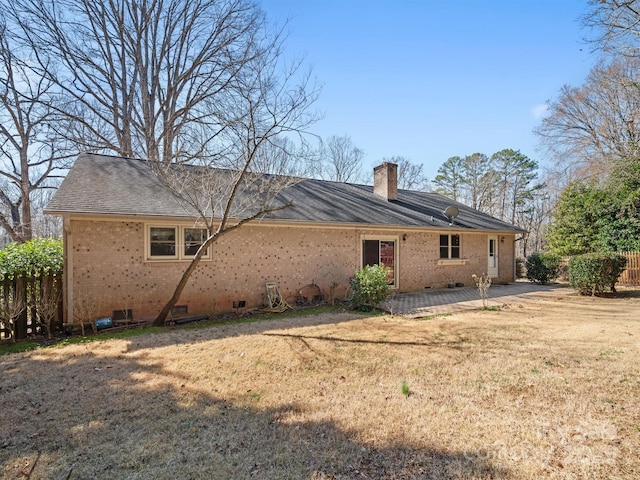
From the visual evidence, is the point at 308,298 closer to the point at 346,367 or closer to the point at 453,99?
the point at 346,367

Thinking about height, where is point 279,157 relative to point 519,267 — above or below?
above

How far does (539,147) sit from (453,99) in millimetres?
14686

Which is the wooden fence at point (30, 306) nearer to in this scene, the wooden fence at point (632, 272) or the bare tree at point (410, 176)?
the wooden fence at point (632, 272)

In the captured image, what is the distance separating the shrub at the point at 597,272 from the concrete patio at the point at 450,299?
125 cm

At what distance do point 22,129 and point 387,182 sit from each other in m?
17.9

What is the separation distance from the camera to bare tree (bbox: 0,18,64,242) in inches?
606

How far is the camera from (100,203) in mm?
8109

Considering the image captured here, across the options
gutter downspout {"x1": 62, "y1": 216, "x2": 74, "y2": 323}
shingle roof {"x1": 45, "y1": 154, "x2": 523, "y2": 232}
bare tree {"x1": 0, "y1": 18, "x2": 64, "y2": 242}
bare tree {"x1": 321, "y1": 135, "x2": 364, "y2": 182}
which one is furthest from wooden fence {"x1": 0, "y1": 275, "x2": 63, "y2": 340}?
bare tree {"x1": 321, "y1": 135, "x2": 364, "y2": 182}

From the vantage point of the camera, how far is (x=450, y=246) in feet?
46.6

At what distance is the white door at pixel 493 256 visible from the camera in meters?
15.6

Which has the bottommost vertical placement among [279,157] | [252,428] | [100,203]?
[252,428]

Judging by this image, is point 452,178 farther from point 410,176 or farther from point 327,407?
point 327,407

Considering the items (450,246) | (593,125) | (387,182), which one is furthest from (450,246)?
(593,125)

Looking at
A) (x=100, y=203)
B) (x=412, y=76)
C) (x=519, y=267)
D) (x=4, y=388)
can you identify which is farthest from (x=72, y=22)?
(x=519, y=267)
